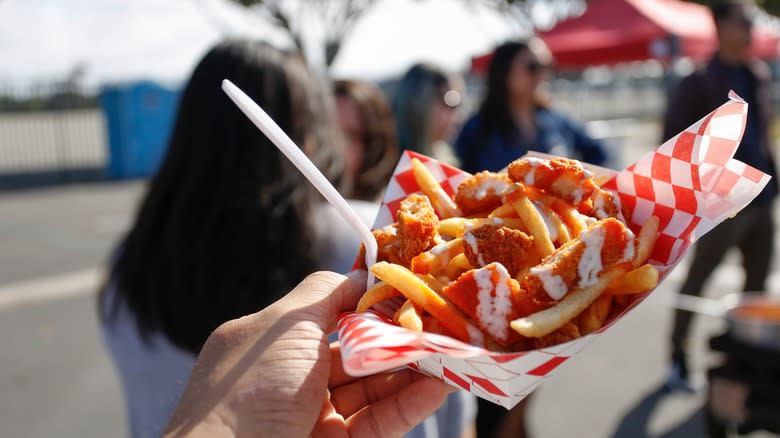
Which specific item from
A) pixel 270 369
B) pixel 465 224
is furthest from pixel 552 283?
pixel 270 369

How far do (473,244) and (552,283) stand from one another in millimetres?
164

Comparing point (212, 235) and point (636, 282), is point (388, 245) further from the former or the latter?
point (212, 235)

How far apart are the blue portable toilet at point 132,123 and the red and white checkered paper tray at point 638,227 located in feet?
47.4

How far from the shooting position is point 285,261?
194cm

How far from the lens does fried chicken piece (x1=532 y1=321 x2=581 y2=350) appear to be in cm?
125

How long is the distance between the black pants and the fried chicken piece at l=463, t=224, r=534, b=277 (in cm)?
357

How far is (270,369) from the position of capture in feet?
4.42

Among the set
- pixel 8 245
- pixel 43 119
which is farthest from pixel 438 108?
pixel 43 119

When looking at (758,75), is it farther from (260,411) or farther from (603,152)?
(260,411)

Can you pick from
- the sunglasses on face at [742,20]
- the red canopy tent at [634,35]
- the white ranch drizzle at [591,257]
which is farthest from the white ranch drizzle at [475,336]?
the red canopy tent at [634,35]

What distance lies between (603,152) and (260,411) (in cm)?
362

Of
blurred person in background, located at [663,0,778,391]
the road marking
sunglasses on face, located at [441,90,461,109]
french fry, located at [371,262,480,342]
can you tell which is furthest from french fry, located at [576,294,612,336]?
the road marking

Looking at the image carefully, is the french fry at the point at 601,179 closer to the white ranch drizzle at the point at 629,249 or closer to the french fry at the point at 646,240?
the french fry at the point at 646,240

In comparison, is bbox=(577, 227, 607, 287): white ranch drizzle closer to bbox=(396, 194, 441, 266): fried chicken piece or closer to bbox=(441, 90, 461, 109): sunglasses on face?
bbox=(396, 194, 441, 266): fried chicken piece
